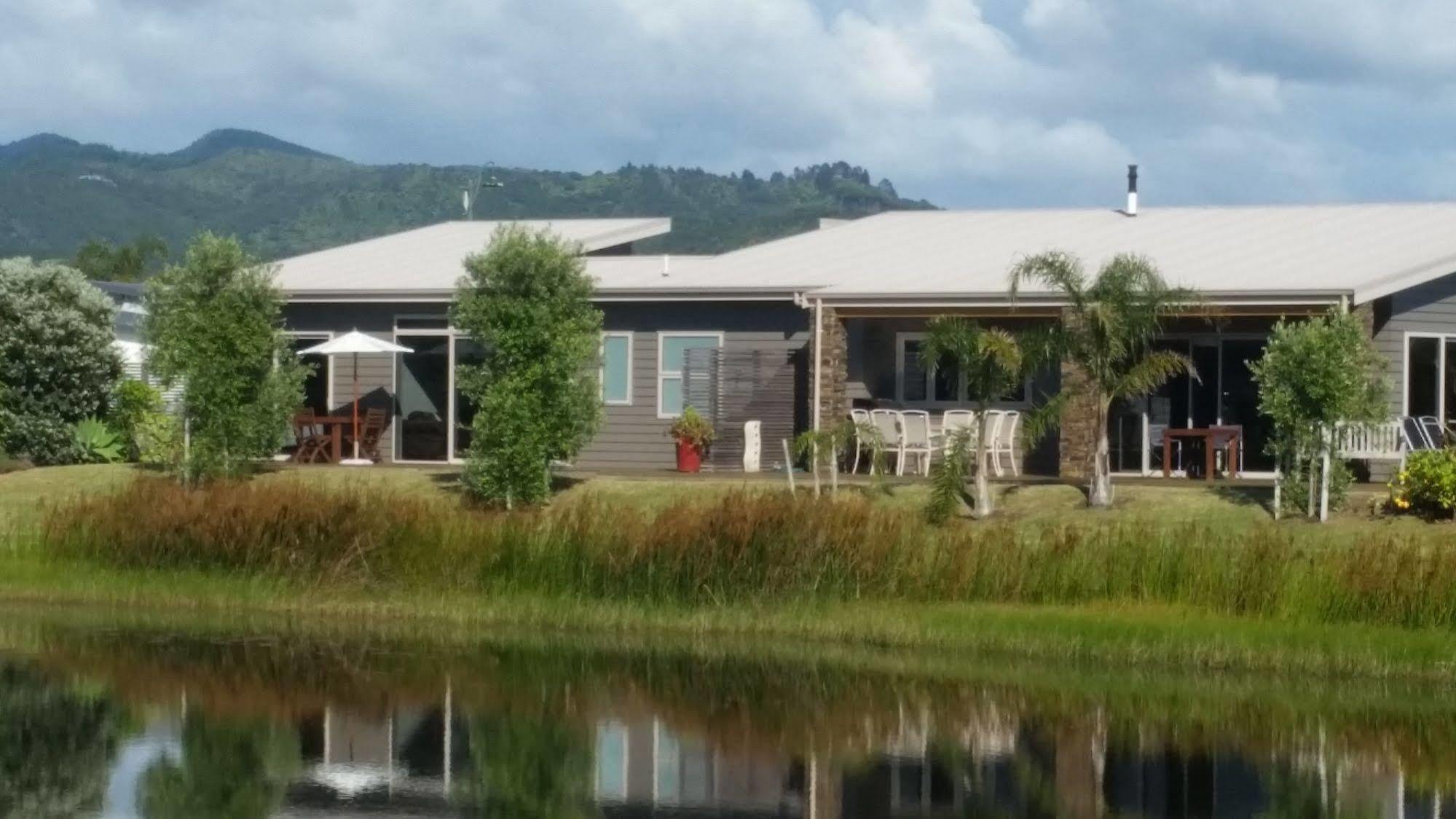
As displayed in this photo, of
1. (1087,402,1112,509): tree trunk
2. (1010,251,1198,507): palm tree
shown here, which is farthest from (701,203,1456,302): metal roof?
(1087,402,1112,509): tree trunk

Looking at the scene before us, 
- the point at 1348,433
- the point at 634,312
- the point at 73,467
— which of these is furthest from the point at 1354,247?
the point at 73,467

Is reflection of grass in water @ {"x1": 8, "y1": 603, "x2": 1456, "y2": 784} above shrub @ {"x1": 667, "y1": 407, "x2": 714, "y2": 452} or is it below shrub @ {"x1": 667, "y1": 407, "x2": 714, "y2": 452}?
below

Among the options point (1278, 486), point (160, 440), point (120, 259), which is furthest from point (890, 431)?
point (120, 259)

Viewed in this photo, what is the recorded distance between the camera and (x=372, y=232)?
174500 millimetres

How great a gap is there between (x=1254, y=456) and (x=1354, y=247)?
3.16 metres

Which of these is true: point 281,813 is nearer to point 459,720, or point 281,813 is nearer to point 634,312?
point 459,720

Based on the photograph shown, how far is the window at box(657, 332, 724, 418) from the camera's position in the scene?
3231 centimetres

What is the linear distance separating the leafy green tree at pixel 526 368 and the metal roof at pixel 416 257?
468cm

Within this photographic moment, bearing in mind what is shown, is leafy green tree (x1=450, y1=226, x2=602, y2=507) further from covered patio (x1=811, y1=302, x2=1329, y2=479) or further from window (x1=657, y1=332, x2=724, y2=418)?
window (x1=657, y1=332, x2=724, y2=418)

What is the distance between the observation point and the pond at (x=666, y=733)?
11578 millimetres

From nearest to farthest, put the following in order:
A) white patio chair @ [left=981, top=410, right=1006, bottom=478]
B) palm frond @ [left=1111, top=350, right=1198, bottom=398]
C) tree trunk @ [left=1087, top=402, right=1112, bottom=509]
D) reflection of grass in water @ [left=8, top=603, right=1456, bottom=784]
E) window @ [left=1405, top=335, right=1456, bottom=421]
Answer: reflection of grass in water @ [left=8, top=603, right=1456, bottom=784] < tree trunk @ [left=1087, top=402, right=1112, bottom=509] < palm frond @ [left=1111, top=350, right=1198, bottom=398] < window @ [left=1405, top=335, right=1456, bottom=421] < white patio chair @ [left=981, top=410, right=1006, bottom=478]

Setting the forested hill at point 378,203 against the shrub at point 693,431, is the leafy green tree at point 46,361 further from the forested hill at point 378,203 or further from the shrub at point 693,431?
the forested hill at point 378,203

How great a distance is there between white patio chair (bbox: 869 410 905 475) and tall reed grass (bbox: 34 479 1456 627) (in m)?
8.15

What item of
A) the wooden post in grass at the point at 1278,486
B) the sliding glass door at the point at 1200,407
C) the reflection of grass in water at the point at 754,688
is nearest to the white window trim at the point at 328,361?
the sliding glass door at the point at 1200,407
